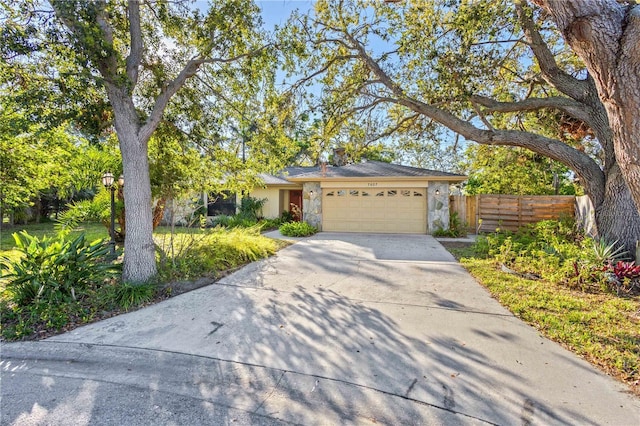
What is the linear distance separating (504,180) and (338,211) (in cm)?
765

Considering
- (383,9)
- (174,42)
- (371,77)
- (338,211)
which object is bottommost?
(338,211)

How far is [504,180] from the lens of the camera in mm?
13062

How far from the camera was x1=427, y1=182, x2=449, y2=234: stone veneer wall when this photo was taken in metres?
11.5

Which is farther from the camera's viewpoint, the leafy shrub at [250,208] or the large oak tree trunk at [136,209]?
the leafy shrub at [250,208]

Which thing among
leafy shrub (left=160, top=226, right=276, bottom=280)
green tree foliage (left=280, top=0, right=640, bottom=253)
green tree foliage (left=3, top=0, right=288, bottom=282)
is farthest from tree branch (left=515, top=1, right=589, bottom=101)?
leafy shrub (left=160, top=226, right=276, bottom=280)

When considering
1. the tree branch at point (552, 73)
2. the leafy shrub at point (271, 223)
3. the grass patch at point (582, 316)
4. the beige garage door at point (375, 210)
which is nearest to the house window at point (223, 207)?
the leafy shrub at point (271, 223)

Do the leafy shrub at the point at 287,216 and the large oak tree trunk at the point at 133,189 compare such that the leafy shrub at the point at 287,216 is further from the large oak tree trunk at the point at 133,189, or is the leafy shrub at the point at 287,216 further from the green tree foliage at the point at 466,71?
the large oak tree trunk at the point at 133,189

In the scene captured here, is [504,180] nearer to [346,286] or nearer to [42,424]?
[346,286]

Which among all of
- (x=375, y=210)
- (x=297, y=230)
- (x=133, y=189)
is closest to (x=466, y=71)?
(x=375, y=210)

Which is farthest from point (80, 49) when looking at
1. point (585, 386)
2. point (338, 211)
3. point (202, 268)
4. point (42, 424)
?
point (338, 211)

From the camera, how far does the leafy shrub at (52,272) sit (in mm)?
3973

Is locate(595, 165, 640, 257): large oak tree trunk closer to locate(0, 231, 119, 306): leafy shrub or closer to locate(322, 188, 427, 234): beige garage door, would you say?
locate(322, 188, 427, 234): beige garage door

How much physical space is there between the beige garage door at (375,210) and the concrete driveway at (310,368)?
7.30 meters

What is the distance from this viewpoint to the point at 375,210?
12.1m
